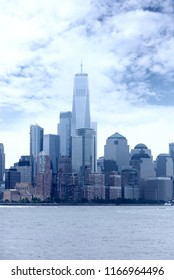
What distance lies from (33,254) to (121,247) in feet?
34.9

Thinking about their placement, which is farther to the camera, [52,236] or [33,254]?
[52,236]

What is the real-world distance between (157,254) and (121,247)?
22.3 ft

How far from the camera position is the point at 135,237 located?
251 feet
